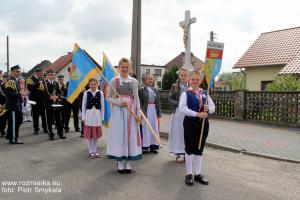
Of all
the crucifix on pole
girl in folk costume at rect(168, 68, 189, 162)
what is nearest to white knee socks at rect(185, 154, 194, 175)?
girl in folk costume at rect(168, 68, 189, 162)

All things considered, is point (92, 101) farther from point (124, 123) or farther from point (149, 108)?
point (124, 123)

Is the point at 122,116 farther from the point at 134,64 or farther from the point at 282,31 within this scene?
the point at 282,31

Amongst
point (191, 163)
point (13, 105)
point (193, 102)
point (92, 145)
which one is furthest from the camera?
point (13, 105)

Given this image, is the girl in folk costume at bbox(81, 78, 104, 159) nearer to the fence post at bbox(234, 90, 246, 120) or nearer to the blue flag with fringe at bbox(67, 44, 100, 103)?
the blue flag with fringe at bbox(67, 44, 100, 103)

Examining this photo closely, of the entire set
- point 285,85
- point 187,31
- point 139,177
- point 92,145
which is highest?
point 187,31

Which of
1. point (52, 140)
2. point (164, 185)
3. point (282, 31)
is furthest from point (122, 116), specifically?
point (282, 31)

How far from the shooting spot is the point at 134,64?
12.3 metres

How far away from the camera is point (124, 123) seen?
6.34 meters

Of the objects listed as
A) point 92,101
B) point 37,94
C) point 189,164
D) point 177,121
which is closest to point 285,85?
point 177,121

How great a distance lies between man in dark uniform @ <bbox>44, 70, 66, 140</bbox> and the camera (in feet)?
33.9

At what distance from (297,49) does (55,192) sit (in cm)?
2139

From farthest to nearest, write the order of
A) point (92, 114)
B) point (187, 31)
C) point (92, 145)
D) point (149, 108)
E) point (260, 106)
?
point (187, 31)
point (260, 106)
point (149, 108)
point (92, 114)
point (92, 145)

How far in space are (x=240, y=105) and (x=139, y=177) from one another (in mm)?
9917

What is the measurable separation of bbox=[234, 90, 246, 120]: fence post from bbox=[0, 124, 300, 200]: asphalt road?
6.76 meters
